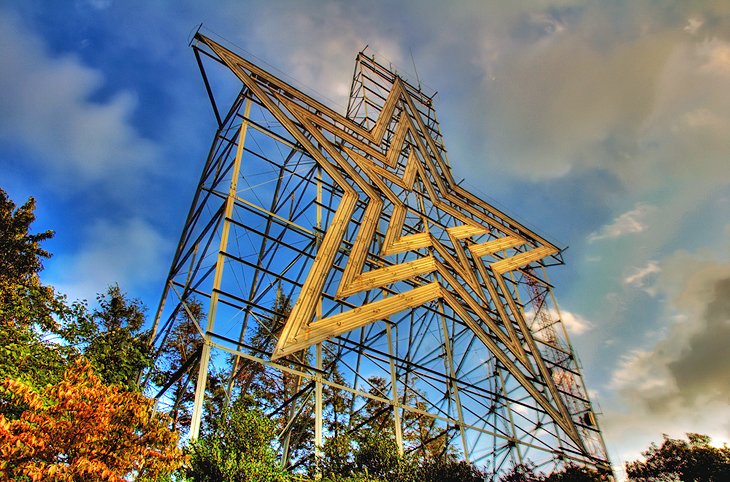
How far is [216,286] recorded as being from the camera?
527 inches

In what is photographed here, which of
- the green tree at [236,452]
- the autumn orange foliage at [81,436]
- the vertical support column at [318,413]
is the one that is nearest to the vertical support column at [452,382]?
the vertical support column at [318,413]

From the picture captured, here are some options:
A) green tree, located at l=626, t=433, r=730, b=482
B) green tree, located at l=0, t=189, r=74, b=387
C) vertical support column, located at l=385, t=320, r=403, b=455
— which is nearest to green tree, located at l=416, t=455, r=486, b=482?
vertical support column, located at l=385, t=320, r=403, b=455

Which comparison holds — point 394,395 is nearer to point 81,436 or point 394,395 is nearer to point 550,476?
point 550,476

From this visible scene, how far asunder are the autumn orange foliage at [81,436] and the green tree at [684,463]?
2397cm

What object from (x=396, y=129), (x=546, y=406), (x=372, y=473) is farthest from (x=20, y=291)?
(x=546, y=406)

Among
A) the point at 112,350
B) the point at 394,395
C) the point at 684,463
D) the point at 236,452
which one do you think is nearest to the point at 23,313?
the point at 112,350

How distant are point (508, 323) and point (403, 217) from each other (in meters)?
6.70

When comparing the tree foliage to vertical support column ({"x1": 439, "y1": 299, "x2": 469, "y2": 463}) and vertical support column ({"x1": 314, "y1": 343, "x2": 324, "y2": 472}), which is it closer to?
vertical support column ({"x1": 439, "y1": 299, "x2": 469, "y2": 463})

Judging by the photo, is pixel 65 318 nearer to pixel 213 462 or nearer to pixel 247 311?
pixel 247 311

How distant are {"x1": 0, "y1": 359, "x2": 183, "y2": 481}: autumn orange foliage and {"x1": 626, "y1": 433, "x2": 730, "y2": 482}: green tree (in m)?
24.0

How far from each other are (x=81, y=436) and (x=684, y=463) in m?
25.8

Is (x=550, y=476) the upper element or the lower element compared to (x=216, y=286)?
lower

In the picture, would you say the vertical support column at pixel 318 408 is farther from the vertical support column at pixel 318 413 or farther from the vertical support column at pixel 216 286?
the vertical support column at pixel 216 286

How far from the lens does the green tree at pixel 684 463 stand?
852 inches
